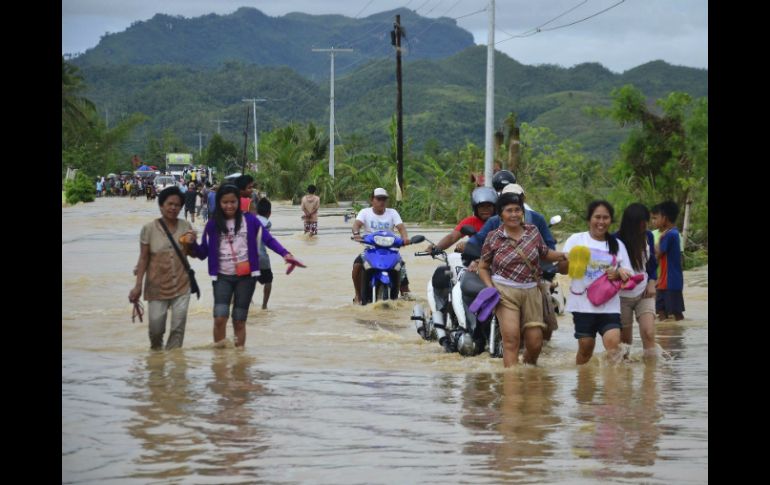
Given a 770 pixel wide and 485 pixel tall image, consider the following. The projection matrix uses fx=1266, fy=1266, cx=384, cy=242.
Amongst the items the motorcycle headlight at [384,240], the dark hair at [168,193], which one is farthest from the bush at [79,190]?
the dark hair at [168,193]

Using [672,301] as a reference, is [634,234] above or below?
above

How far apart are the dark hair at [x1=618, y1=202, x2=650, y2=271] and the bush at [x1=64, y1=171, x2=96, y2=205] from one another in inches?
2263

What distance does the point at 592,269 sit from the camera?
937 cm

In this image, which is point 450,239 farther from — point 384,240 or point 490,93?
point 490,93

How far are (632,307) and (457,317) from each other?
58.7 inches

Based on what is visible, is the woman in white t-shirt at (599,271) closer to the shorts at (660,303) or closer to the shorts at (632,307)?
the shorts at (632,307)

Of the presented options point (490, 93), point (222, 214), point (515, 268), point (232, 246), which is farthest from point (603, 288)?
point (490, 93)

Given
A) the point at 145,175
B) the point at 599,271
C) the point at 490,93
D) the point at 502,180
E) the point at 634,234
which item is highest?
the point at 490,93

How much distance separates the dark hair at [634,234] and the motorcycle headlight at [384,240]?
4471 millimetres

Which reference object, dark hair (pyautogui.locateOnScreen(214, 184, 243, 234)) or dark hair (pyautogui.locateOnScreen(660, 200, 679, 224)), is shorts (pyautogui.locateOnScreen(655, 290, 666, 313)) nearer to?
dark hair (pyautogui.locateOnScreen(660, 200, 679, 224))

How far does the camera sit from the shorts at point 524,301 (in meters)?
9.66
